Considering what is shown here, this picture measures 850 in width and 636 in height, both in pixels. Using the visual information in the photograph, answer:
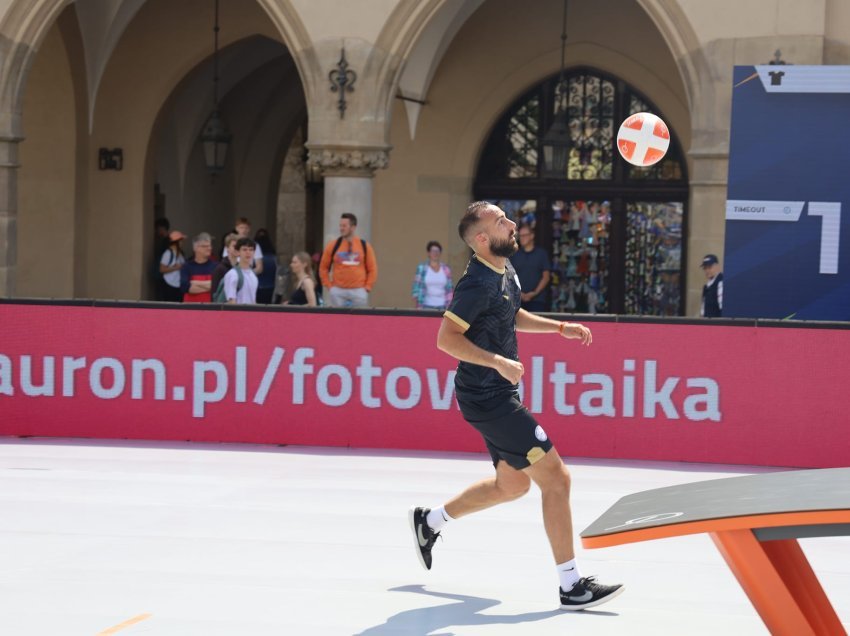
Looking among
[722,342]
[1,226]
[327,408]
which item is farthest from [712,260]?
[1,226]

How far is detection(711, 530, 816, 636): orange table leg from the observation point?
150 inches

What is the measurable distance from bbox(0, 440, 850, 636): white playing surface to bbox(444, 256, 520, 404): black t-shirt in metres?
0.92

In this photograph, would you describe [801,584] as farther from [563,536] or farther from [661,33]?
[661,33]

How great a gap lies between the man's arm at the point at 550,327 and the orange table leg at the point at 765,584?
2752 millimetres

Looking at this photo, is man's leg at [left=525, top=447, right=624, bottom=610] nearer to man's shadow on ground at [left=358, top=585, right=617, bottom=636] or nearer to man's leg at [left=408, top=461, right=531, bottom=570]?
man's shadow on ground at [left=358, top=585, right=617, bottom=636]

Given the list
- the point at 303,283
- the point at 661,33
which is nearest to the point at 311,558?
the point at 303,283

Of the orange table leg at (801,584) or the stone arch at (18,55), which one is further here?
the stone arch at (18,55)

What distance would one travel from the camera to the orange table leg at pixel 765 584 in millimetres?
3803

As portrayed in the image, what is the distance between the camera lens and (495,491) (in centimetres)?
648

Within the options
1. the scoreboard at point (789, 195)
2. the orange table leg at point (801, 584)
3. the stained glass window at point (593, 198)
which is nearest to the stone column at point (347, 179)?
the stained glass window at point (593, 198)

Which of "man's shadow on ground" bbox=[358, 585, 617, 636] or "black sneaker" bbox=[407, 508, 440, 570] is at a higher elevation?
"black sneaker" bbox=[407, 508, 440, 570]

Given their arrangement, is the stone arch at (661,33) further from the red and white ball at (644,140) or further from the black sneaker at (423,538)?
the black sneaker at (423,538)

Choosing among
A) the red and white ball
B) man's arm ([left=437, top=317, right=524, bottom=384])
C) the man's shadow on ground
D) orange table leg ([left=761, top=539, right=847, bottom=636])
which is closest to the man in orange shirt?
the red and white ball

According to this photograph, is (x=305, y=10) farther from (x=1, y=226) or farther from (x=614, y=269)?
(x=614, y=269)
